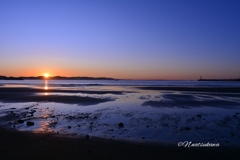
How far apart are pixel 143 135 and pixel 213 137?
3588 mm

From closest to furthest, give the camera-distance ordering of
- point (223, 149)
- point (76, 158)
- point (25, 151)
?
1. point (76, 158)
2. point (25, 151)
3. point (223, 149)

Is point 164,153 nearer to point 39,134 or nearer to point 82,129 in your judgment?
point 82,129

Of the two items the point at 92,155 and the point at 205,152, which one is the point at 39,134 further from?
the point at 205,152

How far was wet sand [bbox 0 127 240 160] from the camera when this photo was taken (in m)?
7.64

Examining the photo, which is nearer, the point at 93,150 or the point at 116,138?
the point at 93,150

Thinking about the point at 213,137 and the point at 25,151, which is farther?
the point at 213,137

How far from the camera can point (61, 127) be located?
40.7 feet

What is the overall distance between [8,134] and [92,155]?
18.3 ft

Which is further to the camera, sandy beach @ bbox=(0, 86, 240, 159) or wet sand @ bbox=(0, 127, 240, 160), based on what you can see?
sandy beach @ bbox=(0, 86, 240, 159)

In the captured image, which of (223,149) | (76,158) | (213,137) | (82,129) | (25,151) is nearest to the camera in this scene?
(76,158)

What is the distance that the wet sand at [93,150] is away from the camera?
301 inches

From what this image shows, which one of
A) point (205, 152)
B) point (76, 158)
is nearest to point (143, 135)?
point (205, 152)

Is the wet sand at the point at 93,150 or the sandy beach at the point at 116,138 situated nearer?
the wet sand at the point at 93,150

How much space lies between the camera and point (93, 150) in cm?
824
